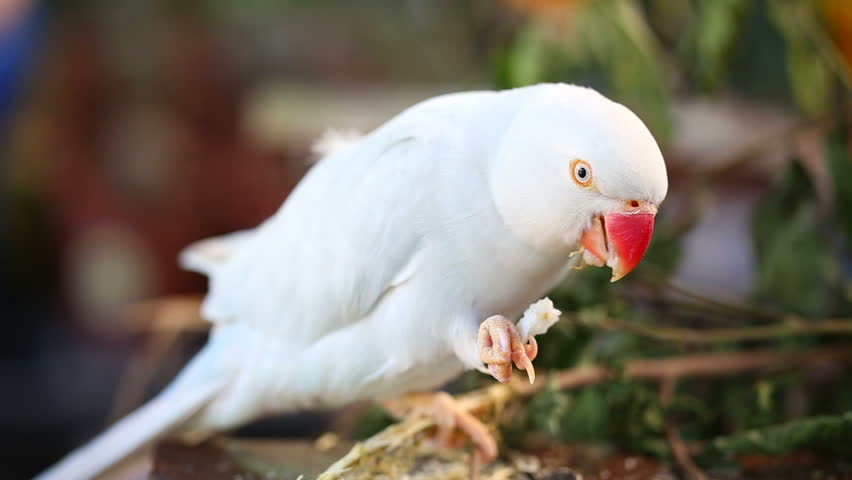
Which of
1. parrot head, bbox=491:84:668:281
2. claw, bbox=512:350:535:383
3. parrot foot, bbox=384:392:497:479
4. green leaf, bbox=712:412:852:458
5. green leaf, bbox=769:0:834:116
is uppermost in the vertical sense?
green leaf, bbox=769:0:834:116

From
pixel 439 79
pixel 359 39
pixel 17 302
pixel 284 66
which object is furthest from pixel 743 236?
pixel 17 302

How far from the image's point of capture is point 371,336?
2.88 feet

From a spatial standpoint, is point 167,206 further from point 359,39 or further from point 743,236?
point 743,236

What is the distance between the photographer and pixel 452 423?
1029 millimetres

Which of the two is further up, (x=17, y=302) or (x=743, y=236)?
(x=17, y=302)

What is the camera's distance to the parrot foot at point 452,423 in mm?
1025

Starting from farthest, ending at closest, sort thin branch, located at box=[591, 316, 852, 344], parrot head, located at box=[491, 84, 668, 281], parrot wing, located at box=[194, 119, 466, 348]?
thin branch, located at box=[591, 316, 852, 344] < parrot wing, located at box=[194, 119, 466, 348] < parrot head, located at box=[491, 84, 668, 281]

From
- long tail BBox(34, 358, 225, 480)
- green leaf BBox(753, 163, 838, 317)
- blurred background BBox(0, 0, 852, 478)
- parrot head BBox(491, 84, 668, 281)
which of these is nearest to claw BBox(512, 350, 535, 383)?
parrot head BBox(491, 84, 668, 281)

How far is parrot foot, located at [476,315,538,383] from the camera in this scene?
0.69 meters

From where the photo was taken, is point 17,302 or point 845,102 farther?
point 17,302

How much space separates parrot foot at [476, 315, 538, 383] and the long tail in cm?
44

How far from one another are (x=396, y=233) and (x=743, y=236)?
75.5 inches

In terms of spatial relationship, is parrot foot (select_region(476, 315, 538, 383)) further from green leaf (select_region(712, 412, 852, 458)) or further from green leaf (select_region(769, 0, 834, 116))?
green leaf (select_region(769, 0, 834, 116))

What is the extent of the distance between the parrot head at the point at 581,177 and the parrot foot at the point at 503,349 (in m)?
0.09
